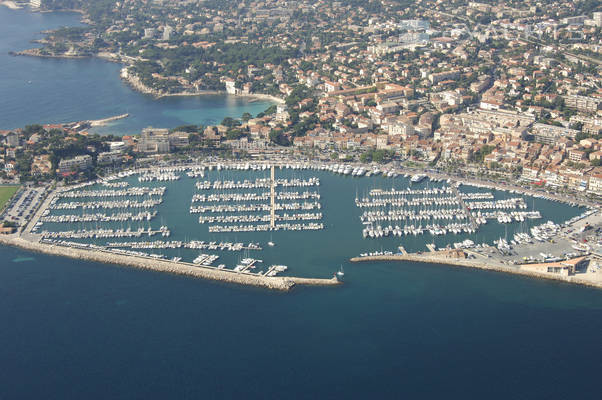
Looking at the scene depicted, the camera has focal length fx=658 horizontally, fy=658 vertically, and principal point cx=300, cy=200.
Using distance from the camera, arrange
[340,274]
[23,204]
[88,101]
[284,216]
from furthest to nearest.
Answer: [88,101]
[23,204]
[284,216]
[340,274]

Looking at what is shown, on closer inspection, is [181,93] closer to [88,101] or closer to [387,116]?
[88,101]

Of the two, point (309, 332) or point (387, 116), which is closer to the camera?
point (309, 332)

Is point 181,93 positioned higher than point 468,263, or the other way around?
point 181,93

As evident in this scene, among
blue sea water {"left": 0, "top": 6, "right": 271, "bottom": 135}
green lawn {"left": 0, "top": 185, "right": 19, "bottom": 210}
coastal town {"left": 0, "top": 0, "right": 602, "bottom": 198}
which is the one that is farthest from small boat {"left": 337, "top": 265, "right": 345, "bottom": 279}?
blue sea water {"left": 0, "top": 6, "right": 271, "bottom": 135}

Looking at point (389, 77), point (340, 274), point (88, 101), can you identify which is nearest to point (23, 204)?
point (340, 274)

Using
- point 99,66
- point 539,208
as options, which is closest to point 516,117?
point 539,208

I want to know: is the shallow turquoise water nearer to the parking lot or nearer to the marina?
the marina

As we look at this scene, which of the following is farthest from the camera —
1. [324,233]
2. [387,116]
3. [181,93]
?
[181,93]

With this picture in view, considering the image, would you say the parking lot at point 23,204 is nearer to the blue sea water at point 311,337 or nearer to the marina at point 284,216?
the marina at point 284,216
